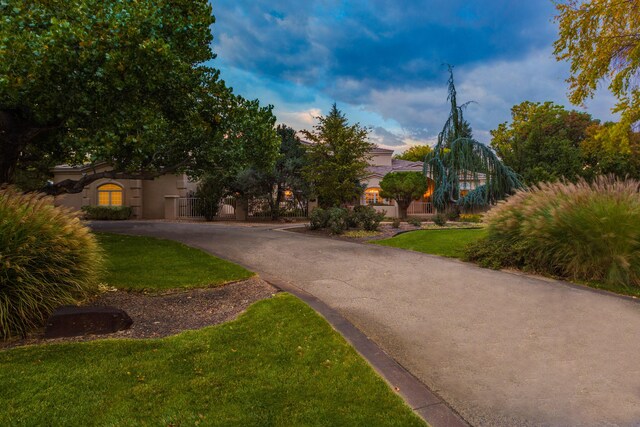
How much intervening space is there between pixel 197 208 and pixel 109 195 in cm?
808

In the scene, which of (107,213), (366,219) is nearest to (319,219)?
(366,219)

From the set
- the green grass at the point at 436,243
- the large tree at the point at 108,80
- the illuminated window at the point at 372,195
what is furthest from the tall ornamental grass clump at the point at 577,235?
the illuminated window at the point at 372,195

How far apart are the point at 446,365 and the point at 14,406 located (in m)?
3.65

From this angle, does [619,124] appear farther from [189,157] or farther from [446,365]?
[189,157]

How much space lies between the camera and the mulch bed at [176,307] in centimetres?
421

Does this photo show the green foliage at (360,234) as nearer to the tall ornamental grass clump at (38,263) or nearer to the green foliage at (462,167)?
the green foliage at (462,167)

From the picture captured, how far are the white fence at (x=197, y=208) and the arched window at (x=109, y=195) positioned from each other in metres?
5.78

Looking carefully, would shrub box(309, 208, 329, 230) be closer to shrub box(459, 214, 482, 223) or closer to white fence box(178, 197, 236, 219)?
white fence box(178, 197, 236, 219)

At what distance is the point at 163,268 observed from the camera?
24.7ft

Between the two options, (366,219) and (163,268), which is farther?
(366,219)

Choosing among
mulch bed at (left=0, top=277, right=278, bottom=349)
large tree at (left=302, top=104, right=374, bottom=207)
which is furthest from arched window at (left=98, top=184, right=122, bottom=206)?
mulch bed at (left=0, top=277, right=278, bottom=349)

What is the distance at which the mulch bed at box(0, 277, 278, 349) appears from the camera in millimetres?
4215

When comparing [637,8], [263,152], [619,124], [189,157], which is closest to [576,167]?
[619,124]

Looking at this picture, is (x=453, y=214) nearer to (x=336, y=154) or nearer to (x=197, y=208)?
(x=336, y=154)
